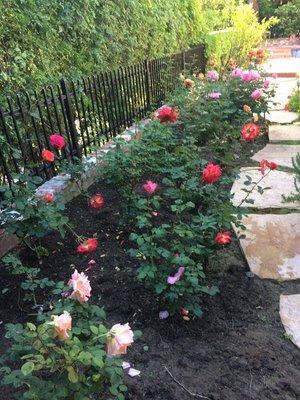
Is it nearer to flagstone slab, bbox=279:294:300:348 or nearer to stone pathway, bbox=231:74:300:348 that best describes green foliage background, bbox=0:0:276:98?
stone pathway, bbox=231:74:300:348

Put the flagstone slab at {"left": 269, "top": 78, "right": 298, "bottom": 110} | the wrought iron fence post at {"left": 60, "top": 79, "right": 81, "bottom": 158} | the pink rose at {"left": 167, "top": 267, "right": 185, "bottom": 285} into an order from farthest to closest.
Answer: the flagstone slab at {"left": 269, "top": 78, "right": 298, "bottom": 110} → the wrought iron fence post at {"left": 60, "top": 79, "right": 81, "bottom": 158} → the pink rose at {"left": 167, "top": 267, "right": 185, "bottom": 285}

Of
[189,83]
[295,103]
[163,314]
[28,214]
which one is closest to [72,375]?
[163,314]

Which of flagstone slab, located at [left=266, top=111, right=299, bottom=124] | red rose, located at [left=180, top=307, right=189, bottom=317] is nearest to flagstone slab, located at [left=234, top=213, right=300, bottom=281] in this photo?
red rose, located at [left=180, top=307, right=189, bottom=317]

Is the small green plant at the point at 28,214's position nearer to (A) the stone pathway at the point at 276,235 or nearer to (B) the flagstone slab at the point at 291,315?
(A) the stone pathway at the point at 276,235

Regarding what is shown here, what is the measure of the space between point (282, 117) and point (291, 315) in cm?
447

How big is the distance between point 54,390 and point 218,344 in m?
0.96

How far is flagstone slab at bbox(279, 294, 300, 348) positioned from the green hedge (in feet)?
8.94

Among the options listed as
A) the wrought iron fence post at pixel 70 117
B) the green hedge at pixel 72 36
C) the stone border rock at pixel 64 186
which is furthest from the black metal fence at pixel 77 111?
the green hedge at pixel 72 36


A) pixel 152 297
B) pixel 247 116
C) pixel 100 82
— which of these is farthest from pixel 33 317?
pixel 247 116

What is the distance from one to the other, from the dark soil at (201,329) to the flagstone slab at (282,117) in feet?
12.0

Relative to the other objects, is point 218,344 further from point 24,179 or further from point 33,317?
point 24,179

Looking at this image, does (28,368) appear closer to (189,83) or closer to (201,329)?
(201,329)

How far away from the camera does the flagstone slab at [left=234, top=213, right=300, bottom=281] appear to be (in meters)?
2.42

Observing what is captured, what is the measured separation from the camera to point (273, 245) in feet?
8.82
